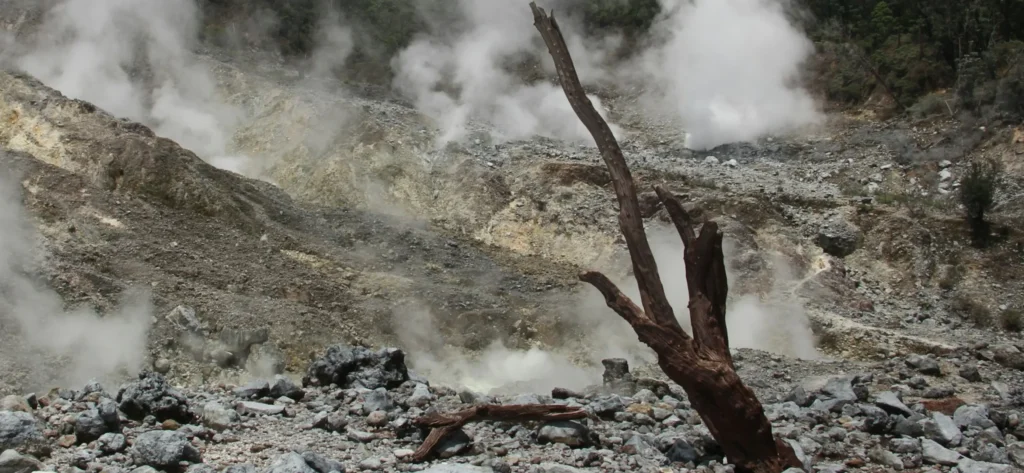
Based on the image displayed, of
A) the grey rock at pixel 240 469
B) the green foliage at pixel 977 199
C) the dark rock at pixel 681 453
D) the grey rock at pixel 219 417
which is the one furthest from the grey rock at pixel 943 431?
the green foliage at pixel 977 199

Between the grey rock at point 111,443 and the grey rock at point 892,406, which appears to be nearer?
the grey rock at point 111,443

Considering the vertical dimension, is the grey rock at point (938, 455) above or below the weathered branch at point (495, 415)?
below

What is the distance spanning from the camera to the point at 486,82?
85.6 feet

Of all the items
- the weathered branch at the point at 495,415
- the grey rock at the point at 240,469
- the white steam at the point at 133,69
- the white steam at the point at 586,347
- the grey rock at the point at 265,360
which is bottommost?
the grey rock at the point at 240,469

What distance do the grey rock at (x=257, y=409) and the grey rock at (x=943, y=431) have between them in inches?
187

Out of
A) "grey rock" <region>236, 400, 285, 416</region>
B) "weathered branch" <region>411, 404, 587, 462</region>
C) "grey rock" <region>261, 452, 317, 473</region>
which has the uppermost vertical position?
"grey rock" <region>236, 400, 285, 416</region>

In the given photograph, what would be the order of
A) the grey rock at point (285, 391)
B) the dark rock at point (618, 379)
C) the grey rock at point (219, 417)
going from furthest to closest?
the dark rock at point (618, 379) → the grey rock at point (285, 391) → the grey rock at point (219, 417)

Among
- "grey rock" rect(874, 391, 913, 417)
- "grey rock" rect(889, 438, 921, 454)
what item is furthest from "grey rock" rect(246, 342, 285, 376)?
→ "grey rock" rect(889, 438, 921, 454)

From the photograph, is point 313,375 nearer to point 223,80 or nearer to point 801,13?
point 223,80

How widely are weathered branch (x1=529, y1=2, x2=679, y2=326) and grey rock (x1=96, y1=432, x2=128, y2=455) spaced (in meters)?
3.40

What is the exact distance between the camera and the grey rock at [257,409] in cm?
654

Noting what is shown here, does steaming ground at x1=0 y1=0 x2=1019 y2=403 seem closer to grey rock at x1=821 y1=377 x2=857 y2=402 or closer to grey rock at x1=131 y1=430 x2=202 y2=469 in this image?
grey rock at x1=821 y1=377 x2=857 y2=402

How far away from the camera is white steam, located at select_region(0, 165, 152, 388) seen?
9328 millimetres

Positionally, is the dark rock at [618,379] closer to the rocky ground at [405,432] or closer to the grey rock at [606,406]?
the rocky ground at [405,432]
